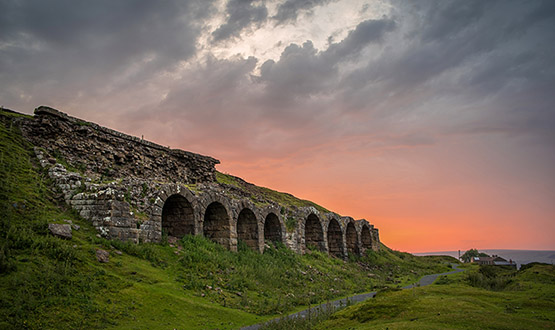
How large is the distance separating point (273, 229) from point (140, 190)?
11069mm

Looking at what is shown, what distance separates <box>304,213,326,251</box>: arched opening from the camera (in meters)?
27.1

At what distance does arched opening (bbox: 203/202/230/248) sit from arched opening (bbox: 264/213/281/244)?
516 centimetres

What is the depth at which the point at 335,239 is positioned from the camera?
30188 mm

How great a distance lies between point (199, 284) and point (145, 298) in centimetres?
255

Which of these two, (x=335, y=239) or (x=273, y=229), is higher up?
(x=273, y=229)

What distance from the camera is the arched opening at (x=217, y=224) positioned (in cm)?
1780

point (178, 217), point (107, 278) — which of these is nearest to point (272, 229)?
point (178, 217)

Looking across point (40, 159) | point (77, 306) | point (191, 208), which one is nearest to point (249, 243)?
point (191, 208)

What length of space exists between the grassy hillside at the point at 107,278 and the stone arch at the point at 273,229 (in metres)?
5.25

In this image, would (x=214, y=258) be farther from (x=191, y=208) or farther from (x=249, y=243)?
(x=249, y=243)

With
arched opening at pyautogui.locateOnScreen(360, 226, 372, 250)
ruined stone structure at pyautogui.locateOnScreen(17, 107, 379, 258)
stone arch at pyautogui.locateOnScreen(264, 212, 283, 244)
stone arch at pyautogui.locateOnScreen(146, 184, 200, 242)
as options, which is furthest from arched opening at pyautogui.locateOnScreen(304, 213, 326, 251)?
stone arch at pyautogui.locateOnScreen(146, 184, 200, 242)

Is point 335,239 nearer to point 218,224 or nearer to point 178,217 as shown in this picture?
point 218,224

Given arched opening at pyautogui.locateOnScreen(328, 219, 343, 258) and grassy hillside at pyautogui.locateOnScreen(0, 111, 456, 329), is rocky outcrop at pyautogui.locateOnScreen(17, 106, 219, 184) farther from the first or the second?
arched opening at pyautogui.locateOnScreen(328, 219, 343, 258)

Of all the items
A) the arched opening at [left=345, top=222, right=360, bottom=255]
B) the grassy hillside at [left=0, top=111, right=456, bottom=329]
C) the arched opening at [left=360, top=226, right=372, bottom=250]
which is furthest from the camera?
the arched opening at [left=360, top=226, right=372, bottom=250]
